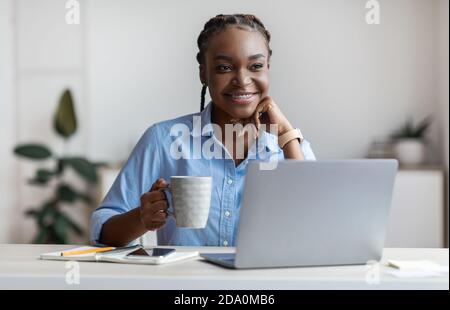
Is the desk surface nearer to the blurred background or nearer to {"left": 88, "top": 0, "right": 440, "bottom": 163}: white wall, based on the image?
the blurred background

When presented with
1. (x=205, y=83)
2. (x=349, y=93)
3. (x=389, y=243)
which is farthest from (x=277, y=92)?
(x=205, y=83)

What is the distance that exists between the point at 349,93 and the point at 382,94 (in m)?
0.22

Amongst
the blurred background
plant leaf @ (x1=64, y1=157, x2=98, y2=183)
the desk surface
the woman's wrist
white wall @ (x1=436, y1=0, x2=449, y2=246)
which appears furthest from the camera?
plant leaf @ (x1=64, y1=157, x2=98, y2=183)

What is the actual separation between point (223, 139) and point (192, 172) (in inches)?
5.2

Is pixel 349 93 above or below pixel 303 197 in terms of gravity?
above

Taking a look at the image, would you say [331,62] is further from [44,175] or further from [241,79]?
[241,79]

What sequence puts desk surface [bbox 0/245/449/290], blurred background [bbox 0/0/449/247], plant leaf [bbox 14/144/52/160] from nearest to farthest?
desk surface [bbox 0/245/449/290], blurred background [bbox 0/0/449/247], plant leaf [bbox 14/144/52/160]

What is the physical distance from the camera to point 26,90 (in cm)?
492

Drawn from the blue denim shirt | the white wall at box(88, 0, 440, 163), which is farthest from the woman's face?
the white wall at box(88, 0, 440, 163)

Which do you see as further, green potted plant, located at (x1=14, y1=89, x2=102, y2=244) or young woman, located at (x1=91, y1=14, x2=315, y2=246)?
green potted plant, located at (x1=14, y1=89, x2=102, y2=244)

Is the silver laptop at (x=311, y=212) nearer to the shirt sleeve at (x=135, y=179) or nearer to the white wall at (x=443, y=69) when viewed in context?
the shirt sleeve at (x=135, y=179)

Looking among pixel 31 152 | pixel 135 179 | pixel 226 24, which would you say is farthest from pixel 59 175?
pixel 226 24

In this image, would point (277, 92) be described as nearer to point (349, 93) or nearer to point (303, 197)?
point (349, 93)

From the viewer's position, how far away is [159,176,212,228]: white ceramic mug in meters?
→ 1.43
